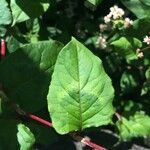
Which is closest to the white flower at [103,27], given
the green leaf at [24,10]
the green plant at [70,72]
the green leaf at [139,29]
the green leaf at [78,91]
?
the green plant at [70,72]

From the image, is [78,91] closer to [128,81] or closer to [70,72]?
[70,72]

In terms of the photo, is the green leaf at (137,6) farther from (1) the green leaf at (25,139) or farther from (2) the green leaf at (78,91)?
(1) the green leaf at (25,139)

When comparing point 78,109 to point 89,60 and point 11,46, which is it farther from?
point 11,46

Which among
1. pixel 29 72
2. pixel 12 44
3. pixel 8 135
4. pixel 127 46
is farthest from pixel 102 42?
pixel 8 135

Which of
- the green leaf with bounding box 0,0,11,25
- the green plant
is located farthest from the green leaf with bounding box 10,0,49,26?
the green leaf with bounding box 0,0,11,25

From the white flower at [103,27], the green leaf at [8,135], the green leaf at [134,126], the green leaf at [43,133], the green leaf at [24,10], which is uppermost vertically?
the green leaf at [24,10]

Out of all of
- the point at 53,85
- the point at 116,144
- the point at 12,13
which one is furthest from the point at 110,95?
the point at 116,144
